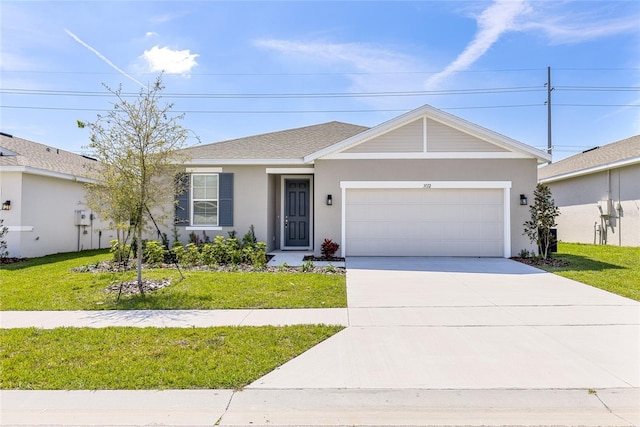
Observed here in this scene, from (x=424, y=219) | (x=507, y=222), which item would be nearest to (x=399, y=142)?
(x=424, y=219)

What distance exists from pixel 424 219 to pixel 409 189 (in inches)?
42.0

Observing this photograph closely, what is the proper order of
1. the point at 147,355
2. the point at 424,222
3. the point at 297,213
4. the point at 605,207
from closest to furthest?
the point at 147,355 → the point at 424,222 → the point at 297,213 → the point at 605,207

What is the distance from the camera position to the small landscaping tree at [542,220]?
10.6 m

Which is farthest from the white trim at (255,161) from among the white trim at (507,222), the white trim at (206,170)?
the white trim at (507,222)

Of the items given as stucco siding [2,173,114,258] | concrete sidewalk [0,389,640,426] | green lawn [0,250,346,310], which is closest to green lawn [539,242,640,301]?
concrete sidewalk [0,389,640,426]

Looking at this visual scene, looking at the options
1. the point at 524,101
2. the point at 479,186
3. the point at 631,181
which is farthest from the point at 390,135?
the point at 524,101

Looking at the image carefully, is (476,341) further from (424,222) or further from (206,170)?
(206,170)

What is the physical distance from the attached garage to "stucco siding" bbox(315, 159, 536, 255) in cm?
23

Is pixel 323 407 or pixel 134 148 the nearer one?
pixel 323 407

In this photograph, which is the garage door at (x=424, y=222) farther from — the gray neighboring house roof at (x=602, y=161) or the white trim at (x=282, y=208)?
the gray neighboring house roof at (x=602, y=161)

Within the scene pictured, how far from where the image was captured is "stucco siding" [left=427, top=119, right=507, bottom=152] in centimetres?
1134

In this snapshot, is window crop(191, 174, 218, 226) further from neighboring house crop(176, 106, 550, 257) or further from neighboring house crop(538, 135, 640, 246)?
neighboring house crop(538, 135, 640, 246)

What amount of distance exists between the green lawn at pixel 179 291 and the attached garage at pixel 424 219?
11.1 ft

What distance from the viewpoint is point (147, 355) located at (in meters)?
4.05
